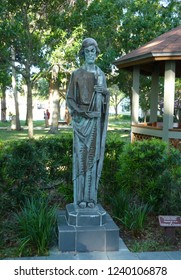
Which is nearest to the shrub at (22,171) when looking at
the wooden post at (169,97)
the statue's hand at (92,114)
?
the statue's hand at (92,114)

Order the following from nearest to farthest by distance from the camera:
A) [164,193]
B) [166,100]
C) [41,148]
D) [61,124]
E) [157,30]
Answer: [164,193], [41,148], [166,100], [157,30], [61,124]

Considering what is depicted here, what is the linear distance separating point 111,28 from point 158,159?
15786 mm

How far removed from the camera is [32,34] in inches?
559

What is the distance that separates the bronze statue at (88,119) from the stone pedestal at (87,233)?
0.54ft

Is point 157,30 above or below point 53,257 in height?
above

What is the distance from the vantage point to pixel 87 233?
463cm

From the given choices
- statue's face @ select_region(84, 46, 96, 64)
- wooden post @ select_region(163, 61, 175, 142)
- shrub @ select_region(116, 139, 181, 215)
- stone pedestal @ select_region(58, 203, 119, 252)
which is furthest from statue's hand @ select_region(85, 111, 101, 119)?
wooden post @ select_region(163, 61, 175, 142)

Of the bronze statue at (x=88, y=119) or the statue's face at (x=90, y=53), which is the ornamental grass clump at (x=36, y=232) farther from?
the statue's face at (x=90, y=53)

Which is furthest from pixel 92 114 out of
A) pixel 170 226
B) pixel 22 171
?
pixel 22 171

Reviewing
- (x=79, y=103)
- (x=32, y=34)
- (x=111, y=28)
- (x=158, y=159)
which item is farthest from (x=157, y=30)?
(x=79, y=103)

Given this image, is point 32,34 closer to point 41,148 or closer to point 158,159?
point 41,148

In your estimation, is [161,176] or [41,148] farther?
[41,148]

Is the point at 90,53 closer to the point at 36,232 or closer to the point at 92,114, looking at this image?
the point at 92,114

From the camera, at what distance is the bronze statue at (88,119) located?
462 centimetres
